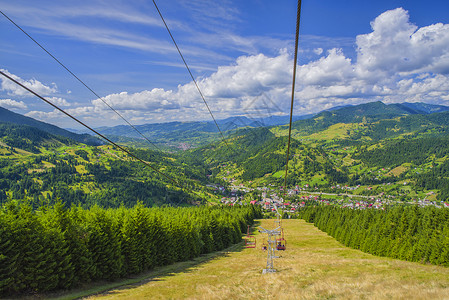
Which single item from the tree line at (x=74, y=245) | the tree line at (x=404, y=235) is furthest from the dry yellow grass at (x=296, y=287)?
the tree line at (x=404, y=235)

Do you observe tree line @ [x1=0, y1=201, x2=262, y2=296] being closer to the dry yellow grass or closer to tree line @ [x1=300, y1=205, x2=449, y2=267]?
the dry yellow grass

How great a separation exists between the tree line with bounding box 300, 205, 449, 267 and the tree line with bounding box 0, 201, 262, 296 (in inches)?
1856

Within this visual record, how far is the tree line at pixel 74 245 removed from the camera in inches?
923

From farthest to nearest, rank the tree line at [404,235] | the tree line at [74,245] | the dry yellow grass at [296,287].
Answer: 1. the tree line at [404,235]
2. the tree line at [74,245]
3. the dry yellow grass at [296,287]

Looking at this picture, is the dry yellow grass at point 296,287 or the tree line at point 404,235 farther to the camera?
the tree line at point 404,235


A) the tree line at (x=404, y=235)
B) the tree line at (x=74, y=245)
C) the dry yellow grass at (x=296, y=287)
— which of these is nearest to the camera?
the dry yellow grass at (x=296, y=287)

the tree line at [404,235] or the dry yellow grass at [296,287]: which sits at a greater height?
the dry yellow grass at [296,287]

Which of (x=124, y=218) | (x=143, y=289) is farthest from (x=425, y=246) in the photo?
(x=124, y=218)

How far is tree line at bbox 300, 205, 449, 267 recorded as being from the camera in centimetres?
4762

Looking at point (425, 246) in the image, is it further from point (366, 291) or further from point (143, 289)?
point (143, 289)

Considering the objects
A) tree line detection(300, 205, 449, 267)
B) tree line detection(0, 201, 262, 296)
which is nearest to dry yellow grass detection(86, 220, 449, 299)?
tree line detection(0, 201, 262, 296)

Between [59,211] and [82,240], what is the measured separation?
14.5ft

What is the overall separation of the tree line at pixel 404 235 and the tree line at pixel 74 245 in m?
47.2

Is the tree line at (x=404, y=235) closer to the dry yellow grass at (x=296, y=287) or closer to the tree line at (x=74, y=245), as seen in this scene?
the dry yellow grass at (x=296, y=287)
